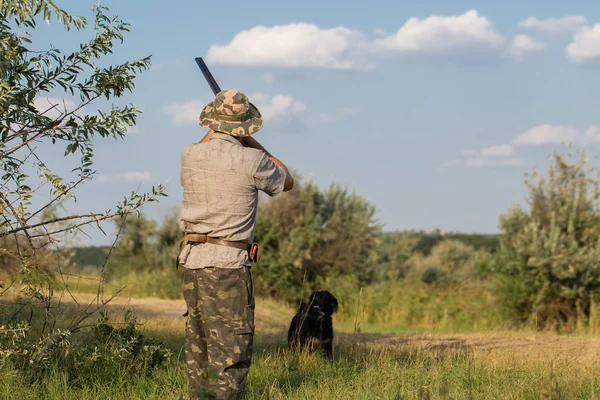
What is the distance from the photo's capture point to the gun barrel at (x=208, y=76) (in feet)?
24.0

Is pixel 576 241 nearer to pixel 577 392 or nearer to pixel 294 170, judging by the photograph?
pixel 294 170

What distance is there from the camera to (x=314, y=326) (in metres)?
8.87

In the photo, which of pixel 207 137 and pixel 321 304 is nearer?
pixel 207 137

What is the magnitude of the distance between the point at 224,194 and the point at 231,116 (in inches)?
24.0

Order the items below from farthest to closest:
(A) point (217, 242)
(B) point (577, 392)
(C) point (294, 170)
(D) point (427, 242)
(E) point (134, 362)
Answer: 1. (D) point (427, 242)
2. (C) point (294, 170)
3. (E) point (134, 362)
4. (B) point (577, 392)
5. (A) point (217, 242)

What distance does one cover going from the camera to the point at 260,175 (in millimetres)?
5422

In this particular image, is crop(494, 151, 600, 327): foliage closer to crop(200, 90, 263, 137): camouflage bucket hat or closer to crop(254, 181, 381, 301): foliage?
crop(254, 181, 381, 301): foliage

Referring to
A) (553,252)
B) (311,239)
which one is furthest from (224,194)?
(311,239)

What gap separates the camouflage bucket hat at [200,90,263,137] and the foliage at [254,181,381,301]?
18.7 metres

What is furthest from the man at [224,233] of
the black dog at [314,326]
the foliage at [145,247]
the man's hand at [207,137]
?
the foliage at [145,247]

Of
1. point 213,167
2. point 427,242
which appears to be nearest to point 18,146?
point 213,167

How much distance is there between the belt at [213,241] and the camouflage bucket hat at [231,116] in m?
0.80

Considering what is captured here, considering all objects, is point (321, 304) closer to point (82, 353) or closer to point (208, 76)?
point (82, 353)

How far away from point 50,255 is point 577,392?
39.5 feet
